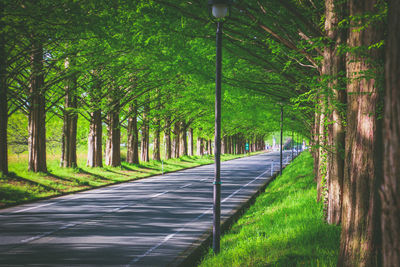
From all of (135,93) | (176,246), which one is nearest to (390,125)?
(176,246)

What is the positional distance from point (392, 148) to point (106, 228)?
778 cm

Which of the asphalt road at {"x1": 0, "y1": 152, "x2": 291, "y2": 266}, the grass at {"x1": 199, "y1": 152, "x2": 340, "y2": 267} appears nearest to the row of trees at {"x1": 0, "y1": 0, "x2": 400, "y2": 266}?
the grass at {"x1": 199, "y1": 152, "x2": 340, "y2": 267}

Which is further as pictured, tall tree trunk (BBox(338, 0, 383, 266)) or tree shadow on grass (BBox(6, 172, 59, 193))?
tree shadow on grass (BBox(6, 172, 59, 193))

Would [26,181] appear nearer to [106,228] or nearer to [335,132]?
[106,228]

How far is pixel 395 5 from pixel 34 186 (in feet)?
50.7

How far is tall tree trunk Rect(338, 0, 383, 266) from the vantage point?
4.20 m

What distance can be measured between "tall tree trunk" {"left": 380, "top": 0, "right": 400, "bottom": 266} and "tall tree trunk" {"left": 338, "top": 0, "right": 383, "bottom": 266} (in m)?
1.15

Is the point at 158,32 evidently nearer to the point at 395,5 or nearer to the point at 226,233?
the point at 226,233

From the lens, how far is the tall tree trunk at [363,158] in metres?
4.20

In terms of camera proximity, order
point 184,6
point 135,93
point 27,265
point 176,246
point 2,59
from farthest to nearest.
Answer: point 135,93 → point 2,59 → point 184,6 → point 176,246 → point 27,265

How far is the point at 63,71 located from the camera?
16359 mm

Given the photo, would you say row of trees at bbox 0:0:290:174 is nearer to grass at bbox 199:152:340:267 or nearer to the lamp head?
the lamp head

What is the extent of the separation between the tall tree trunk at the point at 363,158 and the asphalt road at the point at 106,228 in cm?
350

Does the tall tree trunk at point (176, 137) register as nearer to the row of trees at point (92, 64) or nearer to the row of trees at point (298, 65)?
the row of trees at point (92, 64)
